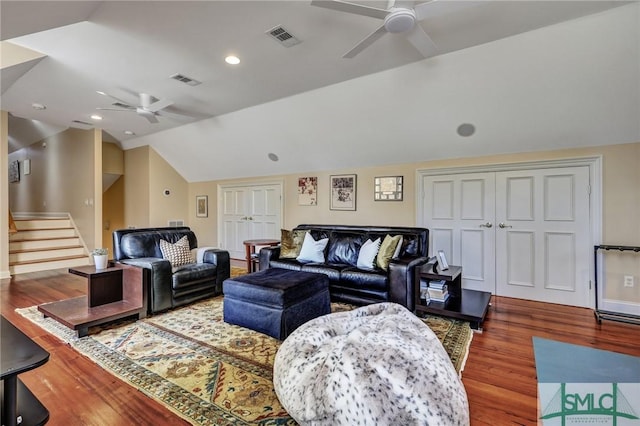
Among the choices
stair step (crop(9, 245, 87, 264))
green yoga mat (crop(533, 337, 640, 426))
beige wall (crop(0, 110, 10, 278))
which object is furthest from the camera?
stair step (crop(9, 245, 87, 264))

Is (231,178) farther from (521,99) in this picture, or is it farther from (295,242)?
(521,99)

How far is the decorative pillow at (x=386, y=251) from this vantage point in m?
3.45

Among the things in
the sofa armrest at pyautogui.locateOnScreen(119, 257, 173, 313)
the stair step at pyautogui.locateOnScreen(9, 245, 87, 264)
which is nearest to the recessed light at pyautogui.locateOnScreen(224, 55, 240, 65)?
the sofa armrest at pyautogui.locateOnScreen(119, 257, 173, 313)

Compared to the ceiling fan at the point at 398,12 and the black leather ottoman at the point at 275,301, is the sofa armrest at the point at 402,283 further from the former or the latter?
the ceiling fan at the point at 398,12

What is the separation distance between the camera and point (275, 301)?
265cm

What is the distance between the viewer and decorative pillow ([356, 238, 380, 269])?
3.64 metres

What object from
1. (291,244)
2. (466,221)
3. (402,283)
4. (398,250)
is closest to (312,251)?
(291,244)

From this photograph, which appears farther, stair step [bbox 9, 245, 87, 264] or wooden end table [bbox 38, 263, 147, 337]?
stair step [bbox 9, 245, 87, 264]

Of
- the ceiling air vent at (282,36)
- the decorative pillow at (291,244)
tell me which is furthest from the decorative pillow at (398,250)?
the ceiling air vent at (282,36)

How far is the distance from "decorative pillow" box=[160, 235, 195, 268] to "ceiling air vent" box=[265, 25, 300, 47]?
2.74m

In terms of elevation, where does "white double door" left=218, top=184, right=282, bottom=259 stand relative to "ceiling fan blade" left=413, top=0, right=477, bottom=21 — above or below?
below

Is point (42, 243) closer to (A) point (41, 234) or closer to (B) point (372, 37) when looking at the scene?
(A) point (41, 234)

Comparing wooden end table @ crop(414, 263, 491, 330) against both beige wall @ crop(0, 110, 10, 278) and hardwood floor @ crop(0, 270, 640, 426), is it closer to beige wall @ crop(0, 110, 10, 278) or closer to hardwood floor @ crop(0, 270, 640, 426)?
hardwood floor @ crop(0, 270, 640, 426)

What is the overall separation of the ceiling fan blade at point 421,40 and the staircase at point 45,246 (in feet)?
23.1
